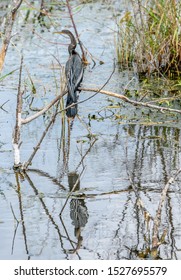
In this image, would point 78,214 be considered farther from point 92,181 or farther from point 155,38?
point 155,38

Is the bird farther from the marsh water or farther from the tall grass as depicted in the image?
the tall grass

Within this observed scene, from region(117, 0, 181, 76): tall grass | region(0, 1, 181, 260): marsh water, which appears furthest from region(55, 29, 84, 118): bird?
region(117, 0, 181, 76): tall grass

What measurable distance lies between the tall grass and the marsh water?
0.32m

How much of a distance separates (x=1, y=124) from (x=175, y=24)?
266 centimetres

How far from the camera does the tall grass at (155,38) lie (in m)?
9.90

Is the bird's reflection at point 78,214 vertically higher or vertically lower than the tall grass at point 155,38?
lower

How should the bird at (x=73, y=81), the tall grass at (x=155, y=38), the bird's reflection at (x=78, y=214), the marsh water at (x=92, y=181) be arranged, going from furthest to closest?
1. the tall grass at (x=155, y=38)
2. the bird at (x=73, y=81)
3. the bird's reflection at (x=78, y=214)
4. the marsh water at (x=92, y=181)

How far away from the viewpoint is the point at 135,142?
26.1ft

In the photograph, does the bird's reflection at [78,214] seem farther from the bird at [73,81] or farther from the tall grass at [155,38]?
the tall grass at [155,38]

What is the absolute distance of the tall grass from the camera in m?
9.90

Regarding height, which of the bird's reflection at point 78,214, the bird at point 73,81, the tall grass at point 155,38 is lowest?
the bird's reflection at point 78,214

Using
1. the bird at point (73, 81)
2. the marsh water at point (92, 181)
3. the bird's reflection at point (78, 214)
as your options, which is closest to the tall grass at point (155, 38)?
the marsh water at point (92, 181)

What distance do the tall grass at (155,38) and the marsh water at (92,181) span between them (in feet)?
1.06
